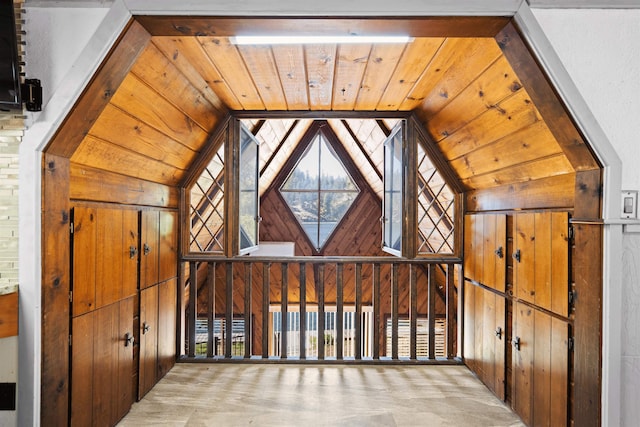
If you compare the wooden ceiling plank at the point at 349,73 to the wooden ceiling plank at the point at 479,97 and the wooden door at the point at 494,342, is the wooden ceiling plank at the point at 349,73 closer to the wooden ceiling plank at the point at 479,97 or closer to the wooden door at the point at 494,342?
the wooden ceiling plank at the point at 479,97

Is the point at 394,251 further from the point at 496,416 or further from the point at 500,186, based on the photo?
the point at 496,416

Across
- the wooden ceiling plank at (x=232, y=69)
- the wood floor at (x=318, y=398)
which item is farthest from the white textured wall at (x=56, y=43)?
the wood floor at (x=318, y=398)

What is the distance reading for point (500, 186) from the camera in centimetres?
249

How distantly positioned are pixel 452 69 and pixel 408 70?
22cm

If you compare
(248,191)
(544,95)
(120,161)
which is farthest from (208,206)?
(544,95)

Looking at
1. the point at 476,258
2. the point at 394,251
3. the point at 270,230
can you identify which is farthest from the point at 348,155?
the point at 476,258

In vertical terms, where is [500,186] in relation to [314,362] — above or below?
above

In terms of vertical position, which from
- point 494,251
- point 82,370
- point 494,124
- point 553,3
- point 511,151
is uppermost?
point 553,3

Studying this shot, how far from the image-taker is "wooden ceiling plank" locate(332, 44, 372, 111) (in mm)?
1971

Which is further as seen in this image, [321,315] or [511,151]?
[321,315]

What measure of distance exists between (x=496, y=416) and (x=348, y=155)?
3868 mm

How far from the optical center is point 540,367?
2.02 meters

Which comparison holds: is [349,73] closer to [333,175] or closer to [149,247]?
[149,247]

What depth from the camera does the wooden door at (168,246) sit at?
2.73 meters
